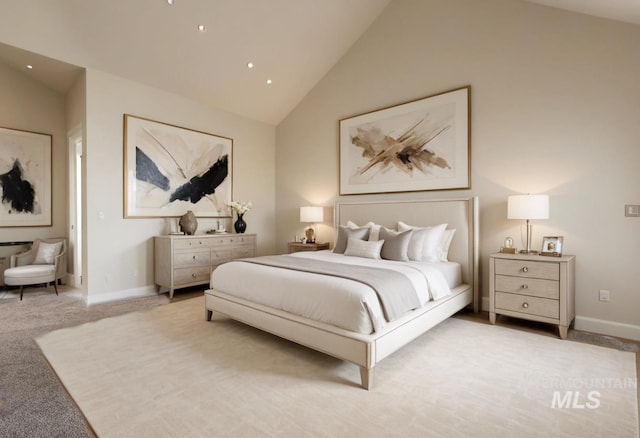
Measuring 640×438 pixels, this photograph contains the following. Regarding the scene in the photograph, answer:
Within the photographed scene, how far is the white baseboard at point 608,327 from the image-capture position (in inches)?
119

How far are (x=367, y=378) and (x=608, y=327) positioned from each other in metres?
2.70

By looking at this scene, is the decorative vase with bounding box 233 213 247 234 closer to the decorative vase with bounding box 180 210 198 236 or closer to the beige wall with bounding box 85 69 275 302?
the beige wall with bounding box 85 69 275 302

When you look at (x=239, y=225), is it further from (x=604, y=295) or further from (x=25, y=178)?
(x=604, y=295)

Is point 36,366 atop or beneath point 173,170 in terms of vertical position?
beneath

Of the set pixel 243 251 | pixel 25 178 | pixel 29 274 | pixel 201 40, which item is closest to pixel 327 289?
pixel 243 251

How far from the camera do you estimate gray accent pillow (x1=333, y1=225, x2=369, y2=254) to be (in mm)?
4301

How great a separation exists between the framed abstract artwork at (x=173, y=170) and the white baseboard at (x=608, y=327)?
5.10 meters

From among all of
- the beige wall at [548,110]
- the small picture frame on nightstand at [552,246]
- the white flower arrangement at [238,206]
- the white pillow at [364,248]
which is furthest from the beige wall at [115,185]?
the small picture frame on nightstand at [552,246]

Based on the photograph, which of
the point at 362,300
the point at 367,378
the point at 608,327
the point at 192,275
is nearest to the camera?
the point at 367,378

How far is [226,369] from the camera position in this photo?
243cm

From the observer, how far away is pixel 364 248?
399cm

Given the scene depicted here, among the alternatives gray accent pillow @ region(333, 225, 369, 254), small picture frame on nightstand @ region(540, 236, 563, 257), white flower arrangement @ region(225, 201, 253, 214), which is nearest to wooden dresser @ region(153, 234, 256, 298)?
white flower arrangement @ region(225, 201, 253, 214)

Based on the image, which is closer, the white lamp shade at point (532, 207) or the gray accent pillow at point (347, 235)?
the white lamp shade at point (532, 207)

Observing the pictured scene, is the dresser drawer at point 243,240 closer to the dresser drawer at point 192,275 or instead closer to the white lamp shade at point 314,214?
the dresser drawer at point 192,275
